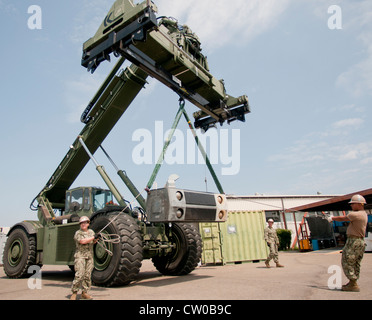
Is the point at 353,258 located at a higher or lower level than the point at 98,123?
lower

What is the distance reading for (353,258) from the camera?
15.0 ft

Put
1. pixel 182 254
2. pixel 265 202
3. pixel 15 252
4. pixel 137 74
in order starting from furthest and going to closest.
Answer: pixel 265 202, pixel 15 252, pixel 137 74, pixel 182 254

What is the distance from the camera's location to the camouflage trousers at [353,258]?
4.54 m

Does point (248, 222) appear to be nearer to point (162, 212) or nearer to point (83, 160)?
point (83, 160)

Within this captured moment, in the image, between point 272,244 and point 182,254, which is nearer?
point 182,254

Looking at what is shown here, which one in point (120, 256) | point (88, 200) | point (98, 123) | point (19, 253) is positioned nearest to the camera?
point (120, 256)

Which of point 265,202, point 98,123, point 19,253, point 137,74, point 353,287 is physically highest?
point 137,74

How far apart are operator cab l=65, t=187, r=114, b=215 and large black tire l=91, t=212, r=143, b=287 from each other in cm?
190

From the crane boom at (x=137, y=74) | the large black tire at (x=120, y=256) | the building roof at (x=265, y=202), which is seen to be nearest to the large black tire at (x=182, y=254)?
the large black tire at (x=120, y=256)

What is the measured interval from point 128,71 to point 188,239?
4803mm

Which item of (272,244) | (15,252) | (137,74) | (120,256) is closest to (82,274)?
(120,256)

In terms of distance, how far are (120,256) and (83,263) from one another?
0.86 m

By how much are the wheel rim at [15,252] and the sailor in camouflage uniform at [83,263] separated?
5037mm

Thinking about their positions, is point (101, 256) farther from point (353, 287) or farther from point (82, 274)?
point (353, 287)
